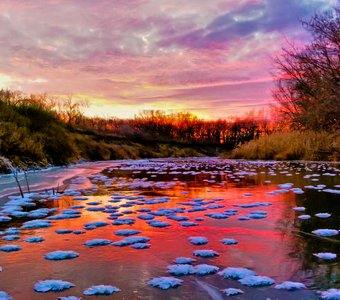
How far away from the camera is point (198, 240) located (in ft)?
11.6

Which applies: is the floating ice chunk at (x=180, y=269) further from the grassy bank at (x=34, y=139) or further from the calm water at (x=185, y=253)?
the grassy bank at (x=34, y=139)

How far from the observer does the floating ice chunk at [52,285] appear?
236 cm

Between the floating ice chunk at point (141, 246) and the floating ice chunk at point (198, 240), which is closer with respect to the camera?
the floating ice chunk at point (141, 246)

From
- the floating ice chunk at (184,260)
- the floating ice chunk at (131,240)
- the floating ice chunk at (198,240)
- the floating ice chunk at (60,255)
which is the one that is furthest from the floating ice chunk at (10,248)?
the floating ice chunk at (198,240)

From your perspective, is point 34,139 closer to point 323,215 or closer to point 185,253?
point 323,215

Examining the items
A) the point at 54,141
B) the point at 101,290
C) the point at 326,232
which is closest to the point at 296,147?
the point at 54,141

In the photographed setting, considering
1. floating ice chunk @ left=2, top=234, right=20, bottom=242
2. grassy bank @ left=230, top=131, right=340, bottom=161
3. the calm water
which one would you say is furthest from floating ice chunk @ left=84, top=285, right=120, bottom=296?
grassy bank @ left=230, top=131, right=340, bottom=161

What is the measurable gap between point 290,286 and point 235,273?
15.5 inches

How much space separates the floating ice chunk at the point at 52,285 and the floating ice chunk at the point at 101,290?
0.17m

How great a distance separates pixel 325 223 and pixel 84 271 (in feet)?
8.94

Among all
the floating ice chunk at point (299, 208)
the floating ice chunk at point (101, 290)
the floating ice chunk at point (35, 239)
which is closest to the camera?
the floating ice chunk at point (101, 290)

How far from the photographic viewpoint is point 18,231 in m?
4.00

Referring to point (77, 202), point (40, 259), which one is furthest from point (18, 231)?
point (77, 202)

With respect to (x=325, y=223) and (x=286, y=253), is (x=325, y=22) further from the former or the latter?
(x=286, y=253)
